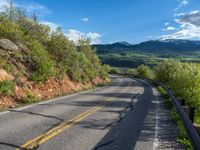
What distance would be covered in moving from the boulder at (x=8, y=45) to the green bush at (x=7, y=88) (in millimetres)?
3926

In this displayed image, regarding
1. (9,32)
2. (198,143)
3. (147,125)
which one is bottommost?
(147,125)

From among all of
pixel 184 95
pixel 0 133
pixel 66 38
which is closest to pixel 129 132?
pixel 0 133

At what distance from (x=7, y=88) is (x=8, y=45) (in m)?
5.06

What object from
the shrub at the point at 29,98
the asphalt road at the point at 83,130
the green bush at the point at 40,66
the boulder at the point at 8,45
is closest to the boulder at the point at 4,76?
the shrub at the point at 29,98

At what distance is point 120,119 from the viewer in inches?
414

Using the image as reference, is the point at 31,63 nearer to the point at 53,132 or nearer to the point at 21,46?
the point at 21,46

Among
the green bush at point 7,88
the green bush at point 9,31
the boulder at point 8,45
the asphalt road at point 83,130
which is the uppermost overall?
the green bush at point 9,31

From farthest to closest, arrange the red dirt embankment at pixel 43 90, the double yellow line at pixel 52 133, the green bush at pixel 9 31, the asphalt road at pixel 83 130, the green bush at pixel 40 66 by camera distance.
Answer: the green bush at pixel 9 31 < the green bush at pixel 40 66 < the red dirt embankment at pixel 43 90 < the asphalt road at pixel 83 130 < the double yellow line at pixel 52 133

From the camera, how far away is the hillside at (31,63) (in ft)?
48.6

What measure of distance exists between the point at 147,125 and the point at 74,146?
157 inches

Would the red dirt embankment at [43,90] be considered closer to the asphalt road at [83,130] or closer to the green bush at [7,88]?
the green bush at [7,88]

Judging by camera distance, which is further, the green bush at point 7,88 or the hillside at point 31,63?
the hillside at point 31,63

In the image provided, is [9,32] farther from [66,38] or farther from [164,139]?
[164,139]

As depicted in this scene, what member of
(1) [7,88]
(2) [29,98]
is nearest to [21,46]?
(2) [29,98]
